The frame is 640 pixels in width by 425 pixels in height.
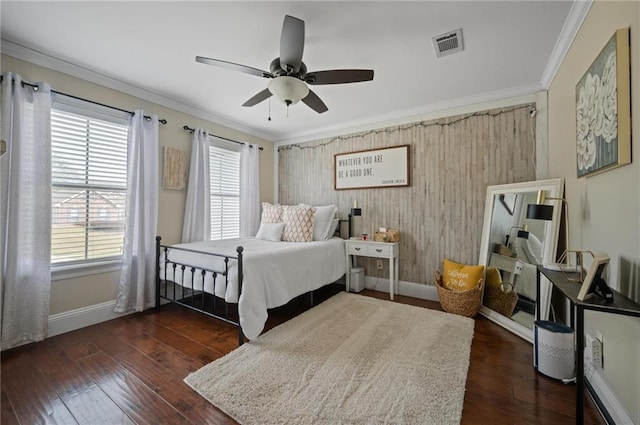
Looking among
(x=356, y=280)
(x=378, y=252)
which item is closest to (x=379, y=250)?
(x=378, y=252)

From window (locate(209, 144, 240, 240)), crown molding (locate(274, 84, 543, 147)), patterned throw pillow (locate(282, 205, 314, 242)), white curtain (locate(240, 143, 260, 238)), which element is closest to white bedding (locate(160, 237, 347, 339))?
patterned throw pillow (locate(282, 205, 314, 242))

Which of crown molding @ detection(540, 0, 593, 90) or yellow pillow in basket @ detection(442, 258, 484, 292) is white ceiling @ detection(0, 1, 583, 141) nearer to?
crown molding @ detection(540, 0, 593, 90)

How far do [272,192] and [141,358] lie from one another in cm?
317

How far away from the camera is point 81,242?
2.54 meters

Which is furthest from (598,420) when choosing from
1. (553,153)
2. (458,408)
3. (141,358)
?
(141,358)

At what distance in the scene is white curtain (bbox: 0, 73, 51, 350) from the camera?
206 cm

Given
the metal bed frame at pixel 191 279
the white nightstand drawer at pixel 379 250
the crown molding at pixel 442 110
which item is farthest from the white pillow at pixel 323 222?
the metal bed frame at pixel 191 279

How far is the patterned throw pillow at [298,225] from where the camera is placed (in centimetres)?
349

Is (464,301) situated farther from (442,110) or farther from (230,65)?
(230,65)

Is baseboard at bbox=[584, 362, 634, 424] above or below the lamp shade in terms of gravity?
below

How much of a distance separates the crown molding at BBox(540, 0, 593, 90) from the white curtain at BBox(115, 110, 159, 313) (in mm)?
3774

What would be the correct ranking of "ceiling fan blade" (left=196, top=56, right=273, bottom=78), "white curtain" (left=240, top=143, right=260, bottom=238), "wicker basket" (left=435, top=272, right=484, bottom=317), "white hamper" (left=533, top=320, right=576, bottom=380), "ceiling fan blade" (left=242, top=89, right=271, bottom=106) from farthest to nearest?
"white curtain" (left=240, top=143, right=260, bottom=238) → "wicker basket" (left=435, top=272, right=484, bottom=317) → "ceiling fan blade" (left=242, top=89, right=271, bottom=106) → "ceiling fan blade" (left=196, top=56, right=273, bottom=78) → "white hamper" (left=533, top=320, right=576, bottom=380)

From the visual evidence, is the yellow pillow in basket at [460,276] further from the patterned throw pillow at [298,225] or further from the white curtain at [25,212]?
the white curtain at [25,212]

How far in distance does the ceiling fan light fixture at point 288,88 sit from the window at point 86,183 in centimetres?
197
